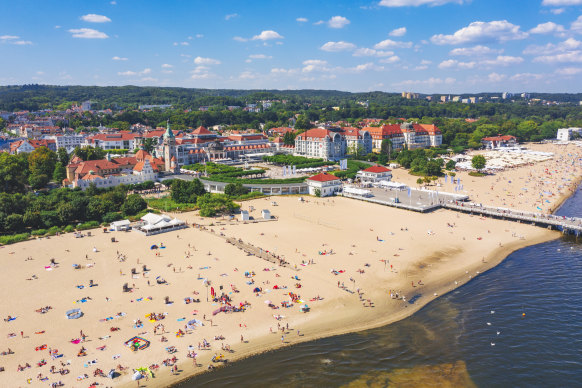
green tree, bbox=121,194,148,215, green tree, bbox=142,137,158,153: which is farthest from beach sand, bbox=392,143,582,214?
green tree, bbox=142,137,158,153

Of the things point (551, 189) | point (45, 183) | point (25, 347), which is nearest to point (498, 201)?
point (551, 189)

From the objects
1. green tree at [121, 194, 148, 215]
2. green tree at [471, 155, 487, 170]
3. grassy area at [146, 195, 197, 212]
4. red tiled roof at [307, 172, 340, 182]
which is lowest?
grassy area at [146, 195, 197, 212]

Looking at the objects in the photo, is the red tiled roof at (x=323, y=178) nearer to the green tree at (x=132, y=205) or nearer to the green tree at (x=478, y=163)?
the green tree at (x=132, y=205)

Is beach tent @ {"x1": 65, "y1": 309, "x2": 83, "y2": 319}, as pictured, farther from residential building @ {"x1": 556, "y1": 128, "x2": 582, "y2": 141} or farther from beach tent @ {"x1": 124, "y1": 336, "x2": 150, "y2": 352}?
residential building @ {"x1": 556, "y1": 128, "x2": 582, "y2": 141}

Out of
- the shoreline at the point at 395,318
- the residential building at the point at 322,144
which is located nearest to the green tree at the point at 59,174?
the residential building at the point at 322,144

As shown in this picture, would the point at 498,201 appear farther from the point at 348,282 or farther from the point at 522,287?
the point at 348,282
